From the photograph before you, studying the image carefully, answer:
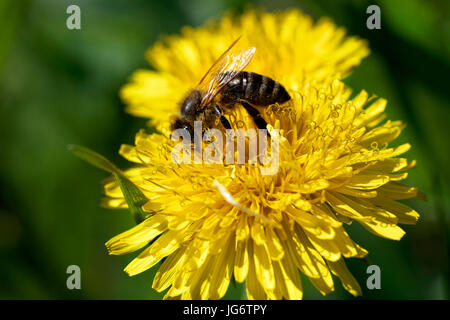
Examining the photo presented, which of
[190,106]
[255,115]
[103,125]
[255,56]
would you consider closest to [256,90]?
[255,115]

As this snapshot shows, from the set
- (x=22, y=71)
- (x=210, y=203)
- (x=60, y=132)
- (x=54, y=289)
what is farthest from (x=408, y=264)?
(x=22, y=71)

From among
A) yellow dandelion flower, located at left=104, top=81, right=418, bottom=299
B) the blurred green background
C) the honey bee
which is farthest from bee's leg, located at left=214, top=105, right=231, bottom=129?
the blurred green background

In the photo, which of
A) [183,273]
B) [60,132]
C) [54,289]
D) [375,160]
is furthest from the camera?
[60,132]

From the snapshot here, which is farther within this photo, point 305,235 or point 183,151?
point 183,151

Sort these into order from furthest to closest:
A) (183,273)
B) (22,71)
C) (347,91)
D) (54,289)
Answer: (22,71) → (54,289) → (347,91) → (183,273)

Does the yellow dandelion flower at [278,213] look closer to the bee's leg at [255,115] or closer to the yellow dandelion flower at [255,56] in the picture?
the bee's leg at [255,115]

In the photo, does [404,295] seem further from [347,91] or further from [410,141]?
[347,91]
